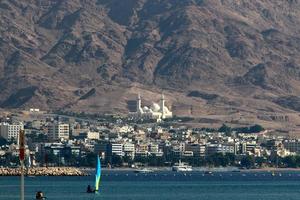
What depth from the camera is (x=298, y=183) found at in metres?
188

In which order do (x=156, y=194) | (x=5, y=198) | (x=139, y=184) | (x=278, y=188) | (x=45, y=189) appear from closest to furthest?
(x=5, y=198) < (x=156, y=194) < (x=45, y=189) < (x=278, y=188) < (x=139, y=184)

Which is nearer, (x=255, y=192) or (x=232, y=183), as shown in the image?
(x=255, y=192)

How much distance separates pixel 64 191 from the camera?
152875 mm

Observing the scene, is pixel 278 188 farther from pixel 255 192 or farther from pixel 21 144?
pixel 21 144

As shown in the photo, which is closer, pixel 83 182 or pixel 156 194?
pixel 156 194

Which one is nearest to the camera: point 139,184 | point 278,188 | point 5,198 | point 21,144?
point 21,144

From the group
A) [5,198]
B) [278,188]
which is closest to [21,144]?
[5,198]

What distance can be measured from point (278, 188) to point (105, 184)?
19.8 meters

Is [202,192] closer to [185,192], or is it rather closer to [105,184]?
[185,192]

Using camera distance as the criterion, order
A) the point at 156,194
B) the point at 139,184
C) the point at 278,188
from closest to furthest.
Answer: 1. the point at 156,194
2. the point at 278,188
3. the point at 139,184

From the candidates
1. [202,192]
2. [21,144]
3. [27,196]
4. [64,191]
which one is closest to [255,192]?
[202,192]

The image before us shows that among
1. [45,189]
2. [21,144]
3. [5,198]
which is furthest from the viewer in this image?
[45,189]

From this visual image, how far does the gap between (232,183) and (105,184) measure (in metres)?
17.0

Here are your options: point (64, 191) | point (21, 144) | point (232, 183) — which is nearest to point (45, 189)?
point (64, 191)
